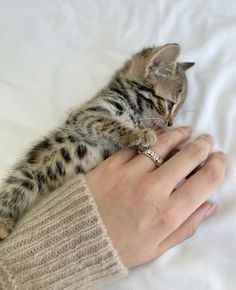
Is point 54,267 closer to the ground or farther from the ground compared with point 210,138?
closer to the ground

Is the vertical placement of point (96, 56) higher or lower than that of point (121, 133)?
higher

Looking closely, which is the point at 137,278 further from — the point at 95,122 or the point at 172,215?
the point at 95,122

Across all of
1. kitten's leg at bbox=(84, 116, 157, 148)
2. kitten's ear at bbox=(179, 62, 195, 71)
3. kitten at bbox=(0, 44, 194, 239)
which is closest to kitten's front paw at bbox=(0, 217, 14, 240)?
kitten at bbox=(0, 44, 194, 239)

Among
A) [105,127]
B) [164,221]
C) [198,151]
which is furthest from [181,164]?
[105,127]

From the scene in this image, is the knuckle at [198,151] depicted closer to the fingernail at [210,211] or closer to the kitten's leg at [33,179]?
the fingernail at [210,211]

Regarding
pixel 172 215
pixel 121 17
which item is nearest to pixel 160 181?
pixel 172 215

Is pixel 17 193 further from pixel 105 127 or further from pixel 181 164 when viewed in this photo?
pixel 181 164

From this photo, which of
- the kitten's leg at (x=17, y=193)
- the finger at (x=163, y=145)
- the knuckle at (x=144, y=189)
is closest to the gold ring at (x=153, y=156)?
the finger at (x=163, y=145)
